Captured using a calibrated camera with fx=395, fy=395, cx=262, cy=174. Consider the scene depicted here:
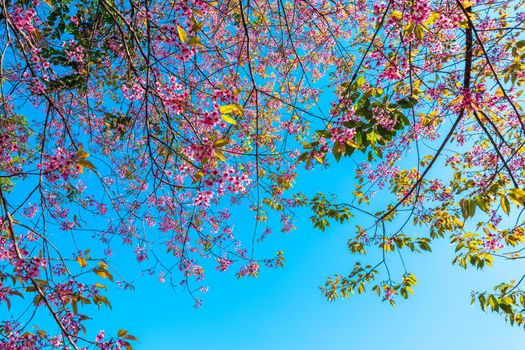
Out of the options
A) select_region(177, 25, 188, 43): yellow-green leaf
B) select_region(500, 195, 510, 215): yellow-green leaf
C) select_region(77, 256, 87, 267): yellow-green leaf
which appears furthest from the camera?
select_region(77, 256, 87, 267): yellow-green leaf

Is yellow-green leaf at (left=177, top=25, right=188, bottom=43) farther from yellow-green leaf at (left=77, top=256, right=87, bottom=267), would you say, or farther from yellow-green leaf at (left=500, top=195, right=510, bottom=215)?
yellow-green leaf at (left=500, top=195, right=510, bottom=215)

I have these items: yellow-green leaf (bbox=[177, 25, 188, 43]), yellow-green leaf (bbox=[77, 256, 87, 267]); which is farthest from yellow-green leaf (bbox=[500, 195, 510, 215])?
yellow-green leaf (bbox=[77, 256, 87, 267])

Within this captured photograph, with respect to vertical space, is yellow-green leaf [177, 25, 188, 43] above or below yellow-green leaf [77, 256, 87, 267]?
above

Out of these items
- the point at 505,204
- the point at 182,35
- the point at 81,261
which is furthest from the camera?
the point at 81,261

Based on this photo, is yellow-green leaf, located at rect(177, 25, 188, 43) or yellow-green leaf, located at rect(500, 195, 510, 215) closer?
yellow-green leaf, located at rect(500, 195, 510, 215)

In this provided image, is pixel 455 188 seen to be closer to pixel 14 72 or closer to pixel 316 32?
pixel 316 32

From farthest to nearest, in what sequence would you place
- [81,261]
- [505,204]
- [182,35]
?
[81,261] < [182,35] < [505,204]

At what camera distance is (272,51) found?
5.83m

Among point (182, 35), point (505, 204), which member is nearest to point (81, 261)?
point (182, 35)

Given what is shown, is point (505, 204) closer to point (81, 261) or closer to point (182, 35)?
point (182, 35)

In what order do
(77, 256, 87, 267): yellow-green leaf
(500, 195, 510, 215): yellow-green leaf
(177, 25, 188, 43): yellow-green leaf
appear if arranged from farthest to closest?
1. (77, 256, 87, 267): yellow-green leaf
2. (177, 25, 188, 43): yellow-green leaf
3. (500, 195, 510, 215): yellow-green leaf

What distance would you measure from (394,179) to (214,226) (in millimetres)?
2117

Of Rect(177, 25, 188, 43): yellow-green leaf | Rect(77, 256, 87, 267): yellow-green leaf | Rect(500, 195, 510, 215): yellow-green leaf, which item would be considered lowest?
Rect(500, 195, 510, 215): yellow-green leaf

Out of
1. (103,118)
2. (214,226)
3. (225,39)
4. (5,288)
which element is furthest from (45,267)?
(225,39)
